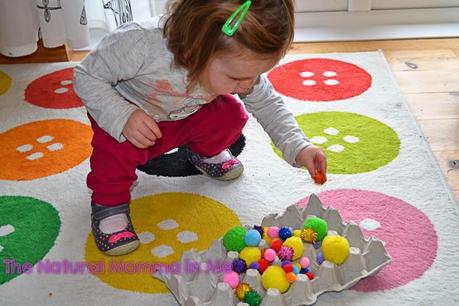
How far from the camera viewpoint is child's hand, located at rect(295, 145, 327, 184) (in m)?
0.99

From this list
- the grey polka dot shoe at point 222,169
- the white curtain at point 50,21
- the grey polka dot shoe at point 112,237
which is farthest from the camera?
the white curtain at point 50,21

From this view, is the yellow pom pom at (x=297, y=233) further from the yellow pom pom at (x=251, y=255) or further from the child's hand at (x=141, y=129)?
the child's hand at (x=141, y=129)

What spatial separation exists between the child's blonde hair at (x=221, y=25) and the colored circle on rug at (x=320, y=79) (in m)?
0.60

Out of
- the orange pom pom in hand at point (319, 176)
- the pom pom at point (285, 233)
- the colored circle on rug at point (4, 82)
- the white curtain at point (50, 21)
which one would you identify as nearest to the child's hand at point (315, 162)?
the orange pom pom in hand at point (319, 176)

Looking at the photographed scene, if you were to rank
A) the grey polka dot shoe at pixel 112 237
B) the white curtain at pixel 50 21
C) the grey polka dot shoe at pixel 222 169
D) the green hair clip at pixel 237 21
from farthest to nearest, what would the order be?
the white curtain at pixel 50 21
the grey polka dot shoe at pixel 222 169
the grey polka dot shoe at pixel 112 237
the green hair clip at pixel 237 21

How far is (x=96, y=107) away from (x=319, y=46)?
37.1 inches

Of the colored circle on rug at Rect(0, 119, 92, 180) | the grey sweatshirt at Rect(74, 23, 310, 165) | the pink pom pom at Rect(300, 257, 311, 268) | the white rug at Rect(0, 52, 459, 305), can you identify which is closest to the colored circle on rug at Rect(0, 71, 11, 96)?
the white rug at Rect(0, 52, 459, 305)

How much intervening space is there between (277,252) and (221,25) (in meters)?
0.34

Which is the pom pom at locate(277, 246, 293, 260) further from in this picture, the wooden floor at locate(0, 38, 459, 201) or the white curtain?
the white curtain

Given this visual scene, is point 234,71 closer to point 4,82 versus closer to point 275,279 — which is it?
point 275,279

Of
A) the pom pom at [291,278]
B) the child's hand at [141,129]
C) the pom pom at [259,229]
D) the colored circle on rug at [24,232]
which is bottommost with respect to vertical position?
the colored circle on rug at [24,232]

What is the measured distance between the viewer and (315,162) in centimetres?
99

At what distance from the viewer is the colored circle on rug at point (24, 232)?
97cm

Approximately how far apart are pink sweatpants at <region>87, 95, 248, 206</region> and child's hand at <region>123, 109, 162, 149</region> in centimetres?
10
